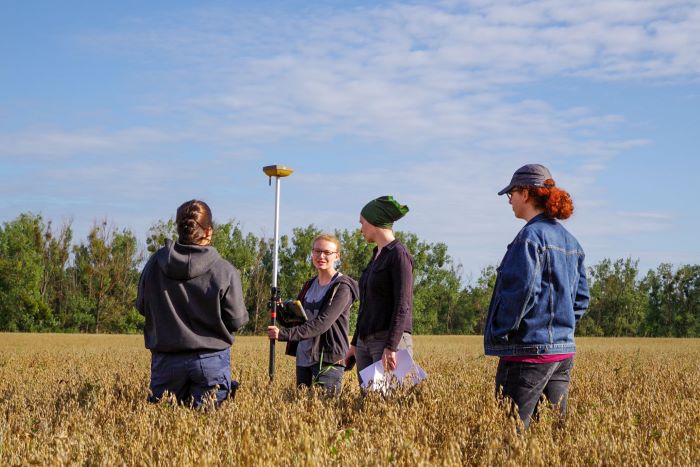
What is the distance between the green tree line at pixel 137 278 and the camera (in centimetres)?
4900

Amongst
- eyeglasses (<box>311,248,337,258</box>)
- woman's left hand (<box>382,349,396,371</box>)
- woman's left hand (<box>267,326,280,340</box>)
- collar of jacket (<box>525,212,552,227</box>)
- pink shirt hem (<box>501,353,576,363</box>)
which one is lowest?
woman's left hand (<box>382,349,396,371</box>)

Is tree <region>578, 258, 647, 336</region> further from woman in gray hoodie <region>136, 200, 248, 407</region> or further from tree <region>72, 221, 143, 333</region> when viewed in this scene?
woman in gray hoodie <region>136, 200, 248, 407</region>

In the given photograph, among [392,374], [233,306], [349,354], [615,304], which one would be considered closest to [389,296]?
[392,374]

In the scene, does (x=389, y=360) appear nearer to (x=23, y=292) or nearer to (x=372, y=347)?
(x=372, y=347)

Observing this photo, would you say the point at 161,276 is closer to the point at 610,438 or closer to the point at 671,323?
the point at 610,438

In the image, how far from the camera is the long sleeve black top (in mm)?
5363

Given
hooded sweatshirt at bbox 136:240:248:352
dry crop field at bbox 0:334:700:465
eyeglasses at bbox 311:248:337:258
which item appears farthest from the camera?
eyeglasses at bbox 311:248:337:258

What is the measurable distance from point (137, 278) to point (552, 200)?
163 feet

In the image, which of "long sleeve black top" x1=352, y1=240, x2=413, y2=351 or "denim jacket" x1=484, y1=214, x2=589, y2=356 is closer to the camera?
"denim jacket" x1=484, y1=214, x2=589, y2=356

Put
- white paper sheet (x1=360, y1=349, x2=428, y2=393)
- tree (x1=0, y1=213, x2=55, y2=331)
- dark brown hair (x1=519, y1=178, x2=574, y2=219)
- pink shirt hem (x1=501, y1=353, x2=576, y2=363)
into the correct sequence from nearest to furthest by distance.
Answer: pink shirt hem (x1=501, y1=353, x2=576, y2=363) < dark brown hair (x1=519, y1=178, x2=574, y2=219) < white paper sheet (x1=360, y1=349, x2=428, y2=393) < tree (x1=0, y1=213, x2=55, y2=331)

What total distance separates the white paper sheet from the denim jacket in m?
1.09

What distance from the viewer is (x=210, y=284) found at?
4.64 metres

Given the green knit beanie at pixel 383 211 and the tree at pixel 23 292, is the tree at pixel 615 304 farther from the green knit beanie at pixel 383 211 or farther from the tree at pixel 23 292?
the green knit beanie at pixel 383 211

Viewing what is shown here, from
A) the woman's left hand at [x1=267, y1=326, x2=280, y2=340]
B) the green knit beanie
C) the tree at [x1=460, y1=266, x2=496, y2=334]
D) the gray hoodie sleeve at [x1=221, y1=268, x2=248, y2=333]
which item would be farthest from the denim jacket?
the tree at [x1=460, y1=266, x2=496, y2=334]
